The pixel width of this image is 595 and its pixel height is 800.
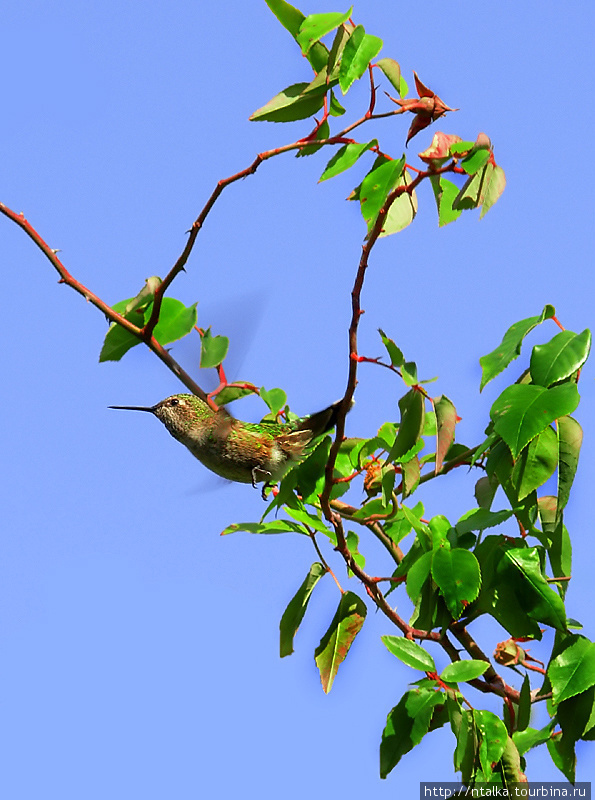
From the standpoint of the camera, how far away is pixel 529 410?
224cm

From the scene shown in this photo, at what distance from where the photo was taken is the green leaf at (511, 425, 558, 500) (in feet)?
7.55

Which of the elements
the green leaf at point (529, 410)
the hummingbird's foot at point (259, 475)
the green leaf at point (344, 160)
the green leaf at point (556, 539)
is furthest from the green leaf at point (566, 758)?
the green leaf at point (344, 160)

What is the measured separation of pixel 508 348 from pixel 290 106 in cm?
81

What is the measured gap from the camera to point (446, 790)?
2.69m

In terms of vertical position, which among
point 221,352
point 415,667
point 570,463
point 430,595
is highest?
point 221,352

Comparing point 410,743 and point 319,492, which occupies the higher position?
point 319,492

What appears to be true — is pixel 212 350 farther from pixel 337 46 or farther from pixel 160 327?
pixel 337 46

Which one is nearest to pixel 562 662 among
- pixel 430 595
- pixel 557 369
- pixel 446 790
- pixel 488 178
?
pixel 430 595

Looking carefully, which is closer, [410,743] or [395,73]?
[410,743]

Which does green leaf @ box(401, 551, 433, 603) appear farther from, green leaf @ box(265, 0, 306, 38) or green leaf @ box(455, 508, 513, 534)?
green leaf @ box(265, 0, 306, 38)

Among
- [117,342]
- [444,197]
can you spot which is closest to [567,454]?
[444,197]

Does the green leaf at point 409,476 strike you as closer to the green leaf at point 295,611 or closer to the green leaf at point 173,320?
the green leaf at point 295,611

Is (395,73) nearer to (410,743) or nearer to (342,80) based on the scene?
(342,80)

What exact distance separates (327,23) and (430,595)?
140 centimetres
